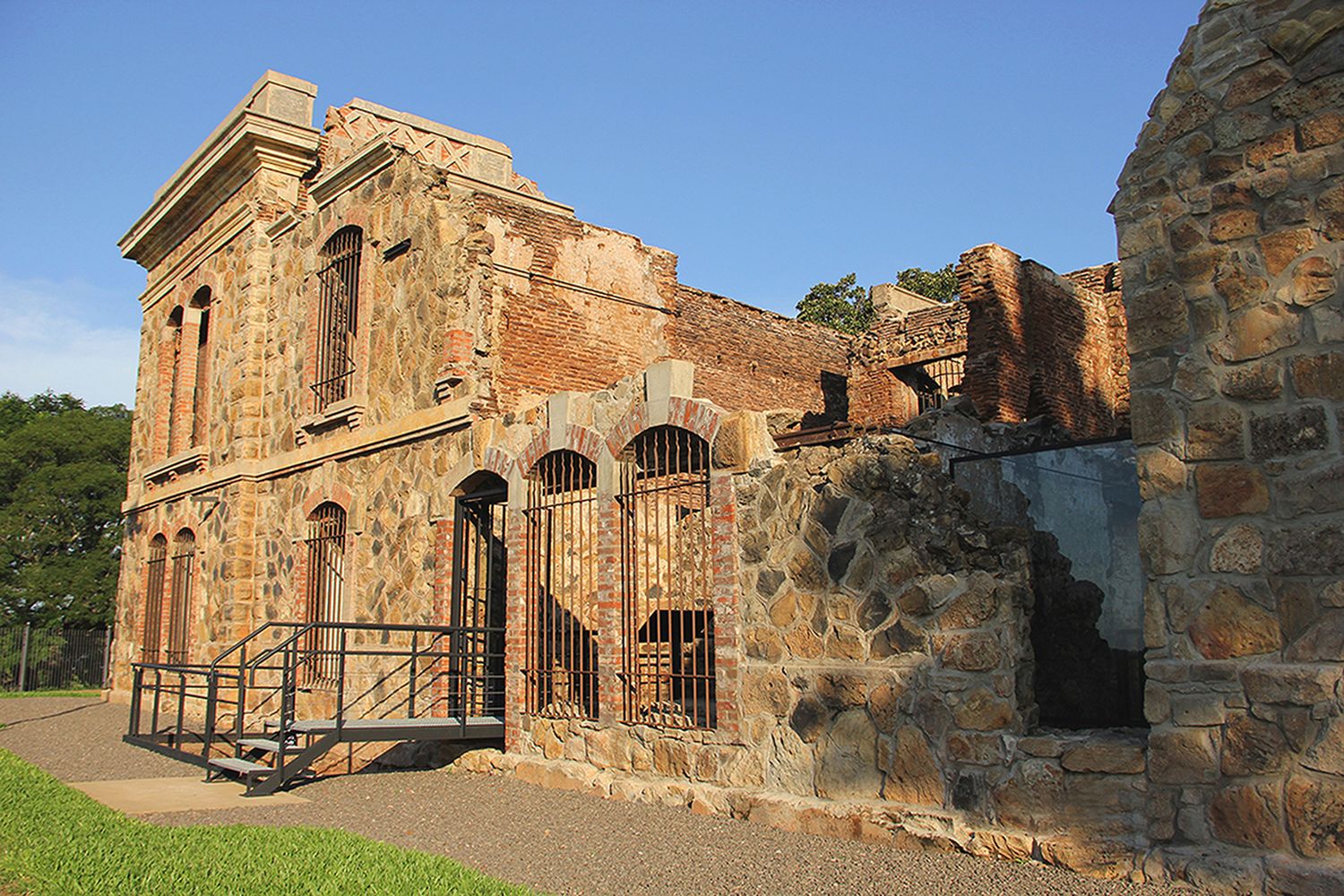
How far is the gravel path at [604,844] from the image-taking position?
238 inches

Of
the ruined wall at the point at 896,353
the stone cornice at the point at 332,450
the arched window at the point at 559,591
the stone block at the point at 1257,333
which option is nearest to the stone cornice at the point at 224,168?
the stone cornice at the point at 332,450

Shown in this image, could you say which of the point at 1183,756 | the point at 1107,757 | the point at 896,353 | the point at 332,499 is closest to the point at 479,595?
the point at 332,499

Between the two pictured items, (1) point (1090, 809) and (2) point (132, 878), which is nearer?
(2) point (132, 878)

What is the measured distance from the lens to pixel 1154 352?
603 cm

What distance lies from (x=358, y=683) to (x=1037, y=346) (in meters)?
10.0

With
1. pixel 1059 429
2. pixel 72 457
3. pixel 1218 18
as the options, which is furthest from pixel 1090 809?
pixel 72 457

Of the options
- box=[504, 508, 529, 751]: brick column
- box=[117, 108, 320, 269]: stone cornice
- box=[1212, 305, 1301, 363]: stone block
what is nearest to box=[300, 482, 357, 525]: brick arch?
box=[504, 508, 529, 751]: brick column

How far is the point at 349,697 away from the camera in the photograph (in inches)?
507

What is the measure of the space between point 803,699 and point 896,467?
1.76m

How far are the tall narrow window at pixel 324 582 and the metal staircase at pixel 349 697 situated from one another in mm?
39

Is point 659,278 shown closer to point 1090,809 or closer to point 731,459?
point 731,459

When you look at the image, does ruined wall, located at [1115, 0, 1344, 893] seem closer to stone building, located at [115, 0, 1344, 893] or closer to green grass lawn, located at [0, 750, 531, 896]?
stone building, located at [115, 0, 1344, 893]

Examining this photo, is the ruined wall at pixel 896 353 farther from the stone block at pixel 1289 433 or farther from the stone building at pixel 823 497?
the stone block at pixel 1289 433

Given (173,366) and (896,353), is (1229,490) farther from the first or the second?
(173,366)
